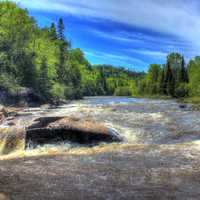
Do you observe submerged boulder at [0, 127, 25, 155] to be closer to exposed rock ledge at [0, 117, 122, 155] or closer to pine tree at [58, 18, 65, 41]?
exposed rock ledge at [0, 117, 122, 155]

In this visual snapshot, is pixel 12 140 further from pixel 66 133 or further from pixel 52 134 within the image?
pixel 66 133

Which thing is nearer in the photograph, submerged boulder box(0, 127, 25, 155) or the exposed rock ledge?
submerged boulder box(0, 127, 25, 155)

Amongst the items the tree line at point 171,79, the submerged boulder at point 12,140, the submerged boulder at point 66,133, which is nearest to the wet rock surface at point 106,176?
the submerged boulder at point 66,133

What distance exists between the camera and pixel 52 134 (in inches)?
686

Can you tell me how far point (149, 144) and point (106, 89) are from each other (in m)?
158

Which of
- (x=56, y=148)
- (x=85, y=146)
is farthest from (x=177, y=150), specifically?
(x=56, y=148)

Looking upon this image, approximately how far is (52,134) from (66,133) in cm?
69

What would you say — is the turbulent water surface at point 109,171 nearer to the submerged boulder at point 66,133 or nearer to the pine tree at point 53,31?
the submerged boulder at point 66,133

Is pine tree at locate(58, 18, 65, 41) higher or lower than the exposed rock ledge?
higher

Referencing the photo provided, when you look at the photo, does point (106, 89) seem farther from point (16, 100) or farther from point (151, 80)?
point (16, 100)

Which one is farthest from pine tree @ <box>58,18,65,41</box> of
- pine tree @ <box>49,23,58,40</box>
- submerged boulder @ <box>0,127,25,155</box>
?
submerged boulder @ <box>0,127,25,155</box>

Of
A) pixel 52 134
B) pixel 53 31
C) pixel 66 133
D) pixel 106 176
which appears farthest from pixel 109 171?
pixel 53 31

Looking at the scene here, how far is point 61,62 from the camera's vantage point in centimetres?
8994

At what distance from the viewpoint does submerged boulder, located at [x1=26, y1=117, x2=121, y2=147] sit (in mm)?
17188
